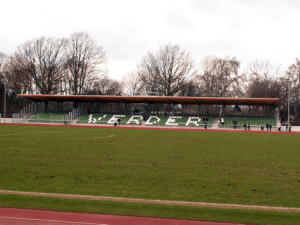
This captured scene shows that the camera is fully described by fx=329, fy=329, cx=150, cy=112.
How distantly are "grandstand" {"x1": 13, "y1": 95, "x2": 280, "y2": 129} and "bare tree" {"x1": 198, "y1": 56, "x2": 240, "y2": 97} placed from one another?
5.82m

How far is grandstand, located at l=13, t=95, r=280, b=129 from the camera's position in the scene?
5562cm

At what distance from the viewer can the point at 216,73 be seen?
241ft

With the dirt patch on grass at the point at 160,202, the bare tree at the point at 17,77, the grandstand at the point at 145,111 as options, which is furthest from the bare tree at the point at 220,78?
the dirt patch on grass at the point at 160,202

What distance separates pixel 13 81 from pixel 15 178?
2610 inches

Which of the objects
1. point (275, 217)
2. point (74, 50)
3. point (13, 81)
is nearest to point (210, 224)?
point (275, 217)

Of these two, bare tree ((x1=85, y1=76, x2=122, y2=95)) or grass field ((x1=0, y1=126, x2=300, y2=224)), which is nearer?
grass field ((x1=0, y1=126, x2=300, y2=224))

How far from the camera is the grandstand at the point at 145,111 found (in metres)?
55.6

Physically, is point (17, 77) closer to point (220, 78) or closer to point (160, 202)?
point (220, 78)

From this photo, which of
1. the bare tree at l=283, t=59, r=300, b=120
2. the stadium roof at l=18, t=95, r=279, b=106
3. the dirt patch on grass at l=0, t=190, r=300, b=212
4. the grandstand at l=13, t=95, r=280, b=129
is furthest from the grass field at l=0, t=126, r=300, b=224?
the bare tree at l=283, t=59, r=300, b=120

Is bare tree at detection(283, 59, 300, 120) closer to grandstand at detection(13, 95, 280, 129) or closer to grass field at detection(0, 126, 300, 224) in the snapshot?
grandstand at detection(13, 95, 280, 129)

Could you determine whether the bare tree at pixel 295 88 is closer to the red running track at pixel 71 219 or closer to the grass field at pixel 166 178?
the grass field at pixel 166 178

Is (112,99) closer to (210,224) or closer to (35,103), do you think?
(35,103)

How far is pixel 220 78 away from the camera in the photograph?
72.1 metres

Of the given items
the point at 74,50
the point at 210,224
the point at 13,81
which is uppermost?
the point at 74,50
